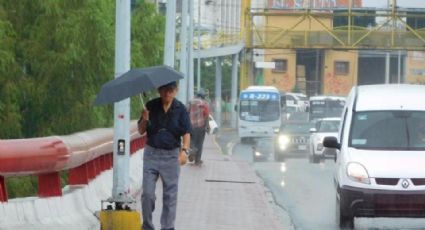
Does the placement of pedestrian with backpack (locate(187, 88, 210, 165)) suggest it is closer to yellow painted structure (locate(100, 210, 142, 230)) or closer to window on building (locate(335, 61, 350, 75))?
yellow painted structure (locate(100, 210, 142, 230))

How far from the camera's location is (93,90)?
2212cm

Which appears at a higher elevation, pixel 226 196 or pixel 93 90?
pixel 93 90

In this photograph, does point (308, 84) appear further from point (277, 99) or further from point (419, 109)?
point (419, 109)

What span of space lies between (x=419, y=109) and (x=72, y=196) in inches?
212

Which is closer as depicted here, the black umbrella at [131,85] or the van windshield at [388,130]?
the black umbrella at [131,85]

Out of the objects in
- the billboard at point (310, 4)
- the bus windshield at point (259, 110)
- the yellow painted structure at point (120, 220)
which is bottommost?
the bus windshield at point (259, 110)

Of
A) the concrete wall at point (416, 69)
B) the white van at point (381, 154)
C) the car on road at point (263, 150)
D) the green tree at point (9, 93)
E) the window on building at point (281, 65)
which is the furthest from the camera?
the window on building at point (281, 65)

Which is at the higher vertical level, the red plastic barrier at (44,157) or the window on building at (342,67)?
the red plastic barrier at (44,157)

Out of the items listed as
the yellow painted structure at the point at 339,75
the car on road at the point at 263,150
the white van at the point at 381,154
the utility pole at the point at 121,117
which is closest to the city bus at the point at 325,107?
the car on road at the point at 263,150

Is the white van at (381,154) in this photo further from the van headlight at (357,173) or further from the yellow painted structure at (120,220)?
the yellow painted structure at (120,220)

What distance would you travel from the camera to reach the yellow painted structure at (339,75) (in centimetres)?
7962

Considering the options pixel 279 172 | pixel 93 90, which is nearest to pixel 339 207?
pixel 93 90

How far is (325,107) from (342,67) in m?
17.2

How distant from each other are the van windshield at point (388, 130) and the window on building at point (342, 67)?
2536 inches
